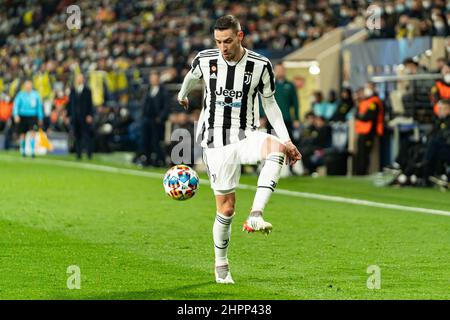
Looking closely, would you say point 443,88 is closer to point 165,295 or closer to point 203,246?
point 203,246

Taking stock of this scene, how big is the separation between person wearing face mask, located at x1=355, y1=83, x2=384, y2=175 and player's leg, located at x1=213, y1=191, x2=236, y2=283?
14.0 m

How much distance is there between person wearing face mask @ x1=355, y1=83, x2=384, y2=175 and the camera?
24.0 meters

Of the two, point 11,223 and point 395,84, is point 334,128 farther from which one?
point 11,223

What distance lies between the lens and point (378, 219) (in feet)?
52.5

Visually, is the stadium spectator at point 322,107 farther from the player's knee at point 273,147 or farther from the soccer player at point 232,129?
the player's knee at point 273,147

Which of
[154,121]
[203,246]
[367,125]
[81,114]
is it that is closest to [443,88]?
[367,125]

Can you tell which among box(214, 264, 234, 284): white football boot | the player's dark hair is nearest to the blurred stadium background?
box(214, 264, 234, 284): white football boot

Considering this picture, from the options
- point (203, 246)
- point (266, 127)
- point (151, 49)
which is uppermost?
point (151, 49)

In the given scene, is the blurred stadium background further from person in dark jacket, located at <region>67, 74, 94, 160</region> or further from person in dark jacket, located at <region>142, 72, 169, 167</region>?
person in dark jacket, located at <region>67, 74, 94, 160</region>

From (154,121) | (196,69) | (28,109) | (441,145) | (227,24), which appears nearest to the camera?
(227,24)

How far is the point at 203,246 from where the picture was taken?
502 inches

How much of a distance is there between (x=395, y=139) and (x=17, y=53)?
113ft

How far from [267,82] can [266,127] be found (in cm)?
1420

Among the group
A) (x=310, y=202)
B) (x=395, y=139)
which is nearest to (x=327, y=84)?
(x=395, y=139)
